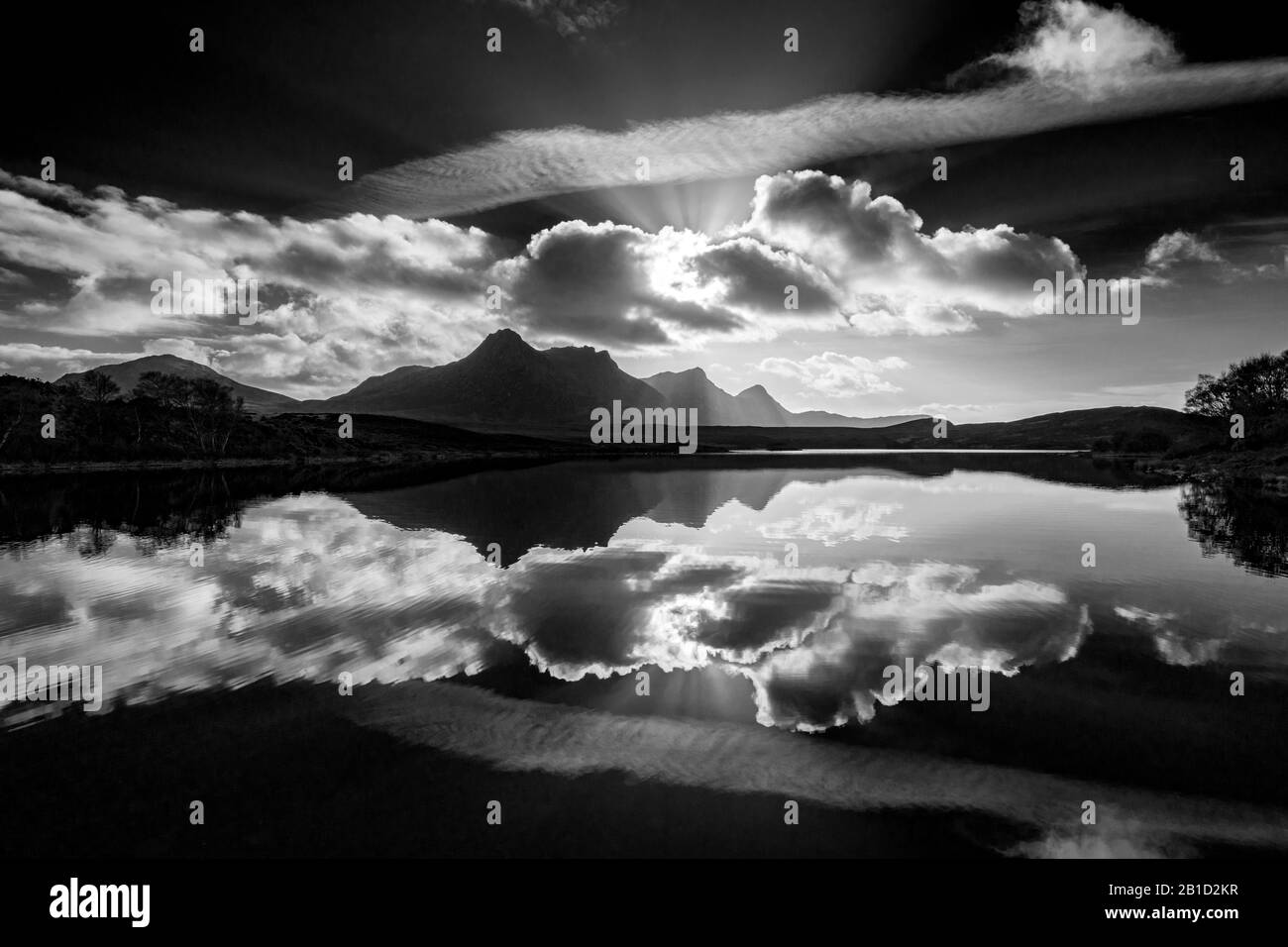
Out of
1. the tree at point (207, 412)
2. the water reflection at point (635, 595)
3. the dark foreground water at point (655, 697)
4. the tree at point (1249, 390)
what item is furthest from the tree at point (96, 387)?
the tree at point (1249, 390)

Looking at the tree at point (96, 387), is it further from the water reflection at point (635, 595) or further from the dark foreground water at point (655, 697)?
the dark foreground water at point (655, 697)

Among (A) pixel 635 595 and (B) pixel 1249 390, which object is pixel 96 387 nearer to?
(A) pixel 635 595

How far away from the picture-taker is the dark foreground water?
823 cm

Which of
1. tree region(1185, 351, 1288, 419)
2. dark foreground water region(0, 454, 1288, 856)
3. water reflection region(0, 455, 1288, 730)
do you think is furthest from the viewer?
tree region(1185, 351, 1288, 419)

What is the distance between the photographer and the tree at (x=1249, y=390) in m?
105

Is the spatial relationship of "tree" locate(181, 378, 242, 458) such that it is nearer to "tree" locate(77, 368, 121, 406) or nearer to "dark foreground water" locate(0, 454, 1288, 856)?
"tree" locate(77, 368, 121, 406)

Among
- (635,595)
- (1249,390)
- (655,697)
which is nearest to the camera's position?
(655,697)

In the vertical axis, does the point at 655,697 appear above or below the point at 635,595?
below

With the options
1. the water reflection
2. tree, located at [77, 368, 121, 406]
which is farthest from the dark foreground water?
tree, located at [77, 368, 121, 406]

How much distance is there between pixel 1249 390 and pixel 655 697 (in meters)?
152

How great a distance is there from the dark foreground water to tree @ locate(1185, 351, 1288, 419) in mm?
113752

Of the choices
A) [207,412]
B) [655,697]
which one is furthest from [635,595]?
[207,412]

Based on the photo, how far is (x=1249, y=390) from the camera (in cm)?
10919
